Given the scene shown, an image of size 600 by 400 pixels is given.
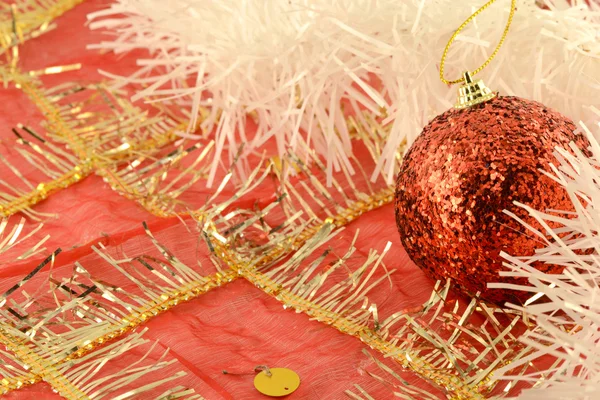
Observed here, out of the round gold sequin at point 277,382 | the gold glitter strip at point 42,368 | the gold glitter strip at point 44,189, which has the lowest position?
the gold glitter strip at point 42,368

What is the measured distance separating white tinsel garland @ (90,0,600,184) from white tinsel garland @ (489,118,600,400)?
0.47 feet

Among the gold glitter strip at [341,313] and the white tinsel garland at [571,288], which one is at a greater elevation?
the white tinsel garland at [571,288]

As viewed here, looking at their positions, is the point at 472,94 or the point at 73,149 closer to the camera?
the point at 472,94

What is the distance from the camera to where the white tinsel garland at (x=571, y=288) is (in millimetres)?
469

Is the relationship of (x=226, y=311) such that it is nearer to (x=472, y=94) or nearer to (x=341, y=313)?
(x=341, y=313)

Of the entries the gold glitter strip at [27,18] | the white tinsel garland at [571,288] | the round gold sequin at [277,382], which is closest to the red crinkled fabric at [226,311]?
the round gold sequin at [277,382]

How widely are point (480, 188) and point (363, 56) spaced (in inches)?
8.4

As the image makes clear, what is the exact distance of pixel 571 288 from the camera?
509 millimetres

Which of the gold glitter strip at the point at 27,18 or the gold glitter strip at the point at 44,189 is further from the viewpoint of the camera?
the gold glitter strip at the point at 27,18

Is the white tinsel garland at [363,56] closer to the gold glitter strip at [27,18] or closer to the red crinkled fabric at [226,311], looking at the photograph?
the red crinkled fabric at [226,311]

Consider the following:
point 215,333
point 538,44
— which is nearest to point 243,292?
point 215,333

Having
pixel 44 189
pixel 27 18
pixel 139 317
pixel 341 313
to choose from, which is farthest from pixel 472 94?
pixel 27 18

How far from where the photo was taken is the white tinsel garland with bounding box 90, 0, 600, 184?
705mm

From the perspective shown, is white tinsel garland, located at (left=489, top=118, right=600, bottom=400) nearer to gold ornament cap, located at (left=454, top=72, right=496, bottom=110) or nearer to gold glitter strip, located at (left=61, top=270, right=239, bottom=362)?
gold ornament cap, located at (left=454, top=72, right=496, bottom=110)
